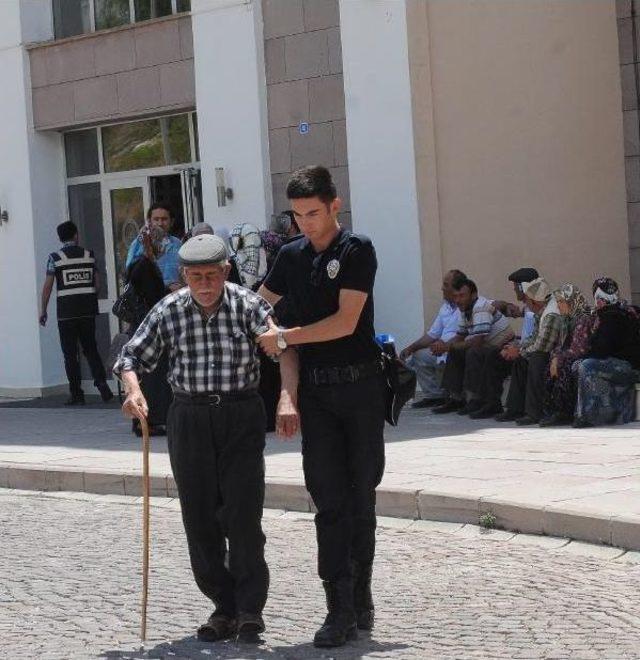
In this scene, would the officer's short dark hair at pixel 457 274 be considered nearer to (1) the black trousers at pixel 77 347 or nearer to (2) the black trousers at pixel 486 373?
(2) the black trousers at pixel 486 373

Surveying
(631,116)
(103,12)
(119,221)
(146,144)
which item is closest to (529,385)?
(631,116)

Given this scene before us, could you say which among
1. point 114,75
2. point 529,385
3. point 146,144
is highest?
point 114,75

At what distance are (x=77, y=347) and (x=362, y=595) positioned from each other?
11493 millimetres

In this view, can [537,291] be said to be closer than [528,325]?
Yes

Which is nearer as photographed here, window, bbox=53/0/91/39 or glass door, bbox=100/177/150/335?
glass door, bbox=100/177/150/335

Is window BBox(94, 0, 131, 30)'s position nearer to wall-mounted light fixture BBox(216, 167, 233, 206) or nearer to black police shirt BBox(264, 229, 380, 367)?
wall-mounted light fixture BBox(216, 167, 233, 206)

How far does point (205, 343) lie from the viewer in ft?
22.6

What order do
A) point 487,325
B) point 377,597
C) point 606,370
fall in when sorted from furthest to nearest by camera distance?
point 487,325 → point 606,370 → point 377,597

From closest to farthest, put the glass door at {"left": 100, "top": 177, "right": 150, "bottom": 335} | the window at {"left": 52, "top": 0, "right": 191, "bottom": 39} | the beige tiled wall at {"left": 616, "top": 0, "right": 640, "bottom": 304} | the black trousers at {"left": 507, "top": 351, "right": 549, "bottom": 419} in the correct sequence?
the black trousers at {"left": 507, "top": 351, "right": 549, "bottom": 419} → the beige tiled wall at {"left": 616, "top": 0, "right": 640, "bottom": 304} → the window at {"left": 52, "top": 0, "right": 191, "bottom": 39} → the glass door at {"left": 100, "top": 177, "right": 150, "bottom": 335}

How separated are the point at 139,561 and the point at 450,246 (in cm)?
774

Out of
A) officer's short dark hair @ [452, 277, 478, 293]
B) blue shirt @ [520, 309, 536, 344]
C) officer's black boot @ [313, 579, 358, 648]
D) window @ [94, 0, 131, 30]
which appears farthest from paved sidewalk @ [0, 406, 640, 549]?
window @ [94, 0, 131, 30]

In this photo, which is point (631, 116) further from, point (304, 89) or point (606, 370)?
point (606, 370)

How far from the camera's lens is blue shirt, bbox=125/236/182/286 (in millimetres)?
14430

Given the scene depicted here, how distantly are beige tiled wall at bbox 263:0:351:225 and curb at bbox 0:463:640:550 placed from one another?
16.6 ft
